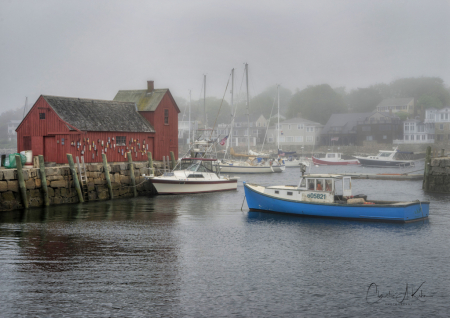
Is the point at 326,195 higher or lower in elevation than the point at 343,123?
lower

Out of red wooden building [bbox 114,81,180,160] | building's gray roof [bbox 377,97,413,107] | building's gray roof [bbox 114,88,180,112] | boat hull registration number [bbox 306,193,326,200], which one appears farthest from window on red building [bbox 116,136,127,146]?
building's gray roof [bbox 377,97,413,107]

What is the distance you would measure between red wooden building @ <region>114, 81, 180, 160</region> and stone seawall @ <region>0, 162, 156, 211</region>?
3803 mm

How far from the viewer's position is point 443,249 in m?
20.7

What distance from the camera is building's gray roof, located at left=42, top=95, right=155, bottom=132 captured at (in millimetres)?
36188

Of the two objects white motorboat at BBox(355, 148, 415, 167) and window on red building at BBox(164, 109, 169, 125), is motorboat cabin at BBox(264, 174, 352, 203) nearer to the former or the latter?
window on red building at BBox(164, 109, 169, 125)

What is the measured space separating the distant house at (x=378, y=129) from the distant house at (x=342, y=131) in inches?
82.1

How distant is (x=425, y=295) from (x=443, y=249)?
6553 mm

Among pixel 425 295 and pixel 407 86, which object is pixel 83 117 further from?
pixel 407 86

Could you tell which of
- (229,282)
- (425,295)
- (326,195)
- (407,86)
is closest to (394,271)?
(425,295)

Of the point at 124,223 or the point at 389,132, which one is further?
the point at 389,132

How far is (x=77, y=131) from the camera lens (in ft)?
116

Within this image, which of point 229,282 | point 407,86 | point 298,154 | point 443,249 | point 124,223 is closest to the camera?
point 229,282

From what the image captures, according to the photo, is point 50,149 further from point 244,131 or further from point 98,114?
point 244,131

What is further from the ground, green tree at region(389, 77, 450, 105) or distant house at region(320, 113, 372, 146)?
green tree at region(389, 77, 450, 105)
